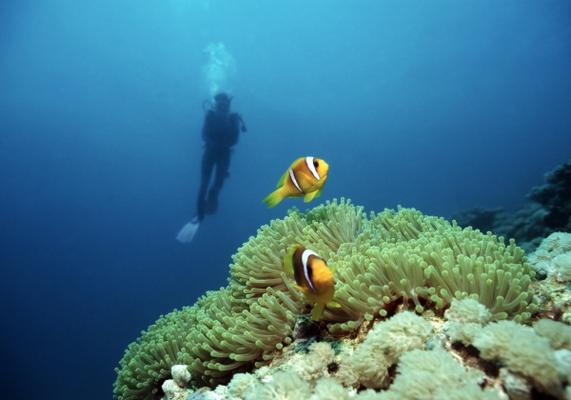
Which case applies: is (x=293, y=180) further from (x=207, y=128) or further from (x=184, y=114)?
(x=184, y=114)

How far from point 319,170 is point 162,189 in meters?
100

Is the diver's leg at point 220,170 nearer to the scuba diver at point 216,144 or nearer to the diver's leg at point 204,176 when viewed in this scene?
the scuba diver at point 216,144

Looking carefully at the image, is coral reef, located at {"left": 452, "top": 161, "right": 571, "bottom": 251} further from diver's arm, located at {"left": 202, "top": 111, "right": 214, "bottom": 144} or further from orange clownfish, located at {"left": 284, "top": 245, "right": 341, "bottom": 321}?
diver's arm, located at {"left": 202, "top": 111, "right": 214, "bottom": 144}

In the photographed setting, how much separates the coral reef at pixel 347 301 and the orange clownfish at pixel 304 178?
56 cm

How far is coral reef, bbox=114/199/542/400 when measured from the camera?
6.69ft

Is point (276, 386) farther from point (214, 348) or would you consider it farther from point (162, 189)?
point (162, 189)

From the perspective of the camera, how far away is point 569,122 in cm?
12162

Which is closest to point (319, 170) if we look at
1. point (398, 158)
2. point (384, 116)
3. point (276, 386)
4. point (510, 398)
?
point (276, 386)

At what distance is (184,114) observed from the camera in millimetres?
91875

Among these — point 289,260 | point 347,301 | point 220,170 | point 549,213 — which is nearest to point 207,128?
point 220,170

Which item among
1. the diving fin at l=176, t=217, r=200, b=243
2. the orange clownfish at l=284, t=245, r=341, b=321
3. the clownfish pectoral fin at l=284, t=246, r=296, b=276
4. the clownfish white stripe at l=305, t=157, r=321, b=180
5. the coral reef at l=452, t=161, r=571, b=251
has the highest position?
the diving fin at l=176, t=217, r=200, b=243

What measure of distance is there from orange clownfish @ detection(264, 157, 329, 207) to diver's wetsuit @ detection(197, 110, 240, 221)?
16.2m

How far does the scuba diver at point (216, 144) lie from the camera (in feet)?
64.0

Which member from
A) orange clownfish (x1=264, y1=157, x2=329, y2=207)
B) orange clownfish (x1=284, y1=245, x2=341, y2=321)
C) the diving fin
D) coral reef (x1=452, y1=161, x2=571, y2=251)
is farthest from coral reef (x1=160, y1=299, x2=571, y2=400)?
the diving fin
